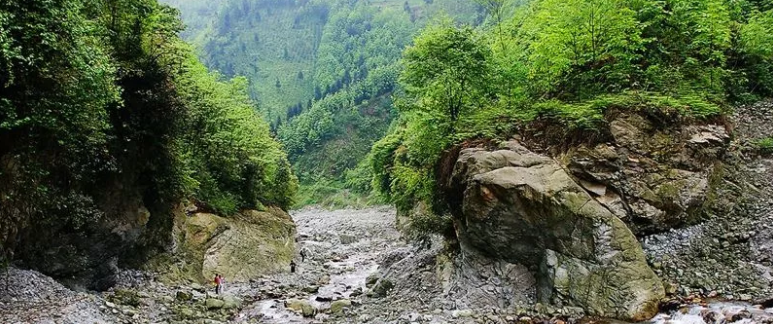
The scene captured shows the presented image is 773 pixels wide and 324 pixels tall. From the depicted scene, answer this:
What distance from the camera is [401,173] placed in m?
27.7

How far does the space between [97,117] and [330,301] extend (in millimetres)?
13587

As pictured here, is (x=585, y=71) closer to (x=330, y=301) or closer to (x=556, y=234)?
(x=556, y=234)

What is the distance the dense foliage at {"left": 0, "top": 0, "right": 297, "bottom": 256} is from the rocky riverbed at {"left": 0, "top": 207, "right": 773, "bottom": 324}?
2.90 metres

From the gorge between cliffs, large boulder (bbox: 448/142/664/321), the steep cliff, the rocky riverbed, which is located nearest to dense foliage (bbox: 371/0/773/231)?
the steep cliff

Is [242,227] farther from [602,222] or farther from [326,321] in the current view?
[602,222]

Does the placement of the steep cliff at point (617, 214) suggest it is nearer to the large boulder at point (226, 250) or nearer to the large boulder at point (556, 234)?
the large boulder at point (556, 234)

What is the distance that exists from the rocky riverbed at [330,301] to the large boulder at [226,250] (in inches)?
57.4

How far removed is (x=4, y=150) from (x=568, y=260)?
18.6m

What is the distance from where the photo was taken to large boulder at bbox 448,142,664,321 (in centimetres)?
1641

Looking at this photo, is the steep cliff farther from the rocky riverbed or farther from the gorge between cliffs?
the rocky riverbed

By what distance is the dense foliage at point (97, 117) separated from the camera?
45.6 feet

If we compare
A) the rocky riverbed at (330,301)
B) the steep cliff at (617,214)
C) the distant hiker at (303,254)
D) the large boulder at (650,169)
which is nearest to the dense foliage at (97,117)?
the rocky riverbed at (330,301)

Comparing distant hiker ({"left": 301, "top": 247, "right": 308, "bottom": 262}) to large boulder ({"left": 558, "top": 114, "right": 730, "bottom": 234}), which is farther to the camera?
distant hiker ({"left": 301, "top": 247, "right": 308, "bottom": 262})

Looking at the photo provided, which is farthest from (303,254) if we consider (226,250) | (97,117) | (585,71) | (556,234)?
(556,234)
